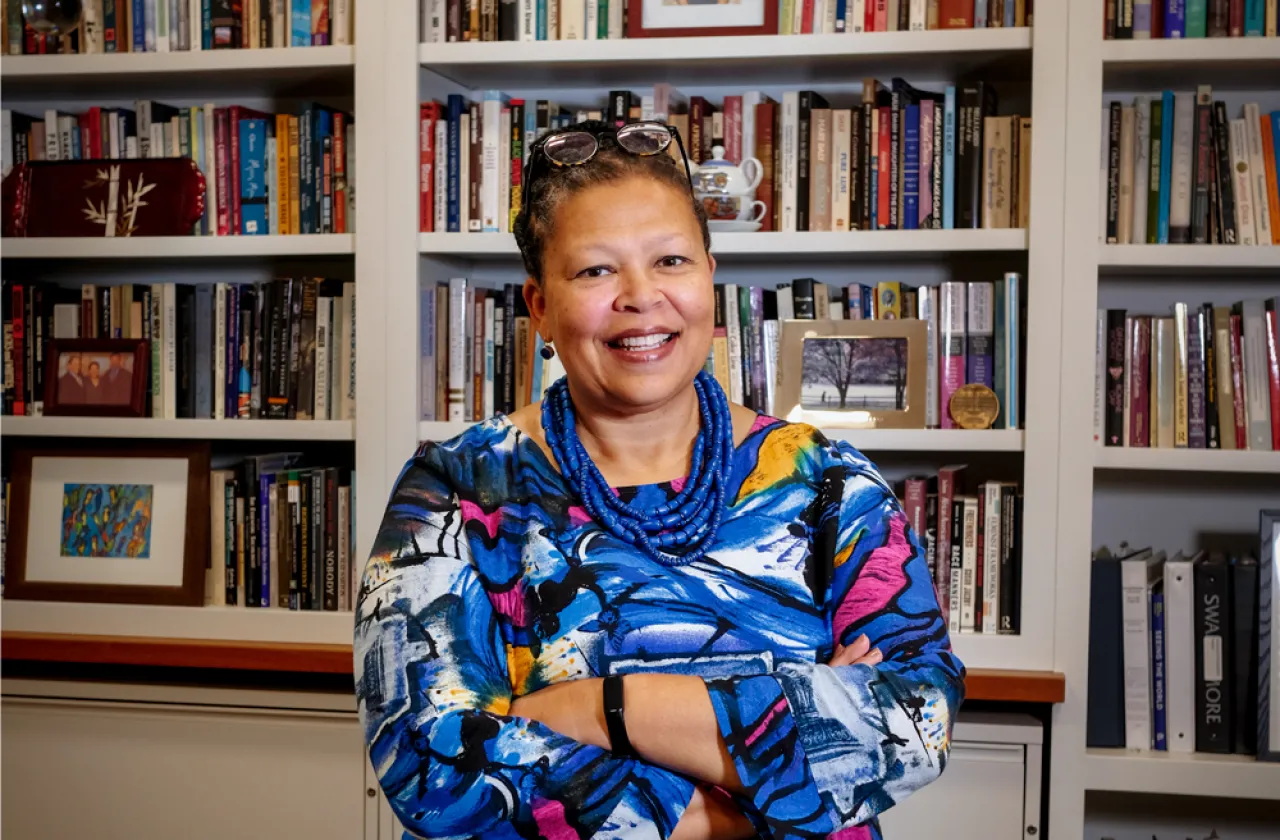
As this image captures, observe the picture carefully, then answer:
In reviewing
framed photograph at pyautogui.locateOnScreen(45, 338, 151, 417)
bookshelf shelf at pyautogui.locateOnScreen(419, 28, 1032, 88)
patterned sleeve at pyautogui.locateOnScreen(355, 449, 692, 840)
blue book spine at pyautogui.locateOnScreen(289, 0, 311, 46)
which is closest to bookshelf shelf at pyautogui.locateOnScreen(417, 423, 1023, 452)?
bookshelf shelf at pyautogui.locateOnScreen(419, 28, 1032, 88)

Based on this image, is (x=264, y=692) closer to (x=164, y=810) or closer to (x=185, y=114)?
(x=164, y=810)

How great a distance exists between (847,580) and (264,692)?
152cm

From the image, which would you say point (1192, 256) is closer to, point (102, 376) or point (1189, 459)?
point (1189, 459)

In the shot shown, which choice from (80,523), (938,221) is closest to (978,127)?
(938,221)

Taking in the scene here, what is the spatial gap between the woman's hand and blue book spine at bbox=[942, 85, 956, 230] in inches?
Result: 49.7


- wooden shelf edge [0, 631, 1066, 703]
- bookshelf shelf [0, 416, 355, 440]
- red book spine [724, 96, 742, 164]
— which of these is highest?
red book spine [724, 96, 742, 164]

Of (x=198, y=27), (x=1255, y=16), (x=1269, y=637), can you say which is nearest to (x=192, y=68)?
(x=198, y=27)

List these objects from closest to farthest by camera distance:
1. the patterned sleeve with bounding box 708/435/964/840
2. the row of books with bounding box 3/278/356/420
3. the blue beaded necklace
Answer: the patterned sleeve with bounding box 708/435/964/840 < the blue beaded necklace < the row of books with bounding box 3/278/356/420

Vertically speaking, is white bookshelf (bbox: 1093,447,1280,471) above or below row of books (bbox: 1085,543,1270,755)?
above

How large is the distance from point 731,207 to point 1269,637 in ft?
3.93

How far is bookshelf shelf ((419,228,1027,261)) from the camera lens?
223cm

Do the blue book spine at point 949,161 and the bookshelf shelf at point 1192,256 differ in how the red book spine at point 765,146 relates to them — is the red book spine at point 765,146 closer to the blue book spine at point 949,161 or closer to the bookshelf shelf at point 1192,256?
the blue book spine at point 949,161

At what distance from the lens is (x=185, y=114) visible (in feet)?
8.38

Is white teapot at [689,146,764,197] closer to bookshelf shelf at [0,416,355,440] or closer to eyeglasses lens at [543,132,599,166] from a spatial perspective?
bookshelf shelf at [0,416,355,440]
